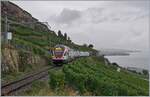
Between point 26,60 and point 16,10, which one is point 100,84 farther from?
Result: point 16,10

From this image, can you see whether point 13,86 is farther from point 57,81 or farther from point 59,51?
point 59,51

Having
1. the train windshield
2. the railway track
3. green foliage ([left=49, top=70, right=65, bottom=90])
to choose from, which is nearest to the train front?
the train windshield

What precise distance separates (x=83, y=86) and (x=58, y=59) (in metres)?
24.6

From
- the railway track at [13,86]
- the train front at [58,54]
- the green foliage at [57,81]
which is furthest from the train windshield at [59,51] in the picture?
the green foliage at [57,81]

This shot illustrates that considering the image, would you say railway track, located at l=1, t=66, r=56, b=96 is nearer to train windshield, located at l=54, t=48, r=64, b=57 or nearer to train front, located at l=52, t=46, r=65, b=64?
train front, located at l=52, t=46, r=65, b=64

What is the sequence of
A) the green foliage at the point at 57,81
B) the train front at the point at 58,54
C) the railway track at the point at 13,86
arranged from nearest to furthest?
1. the green foliage at the point at 57,81
2. the railway track at the point at 13,86
3. the train front at the point at 58,54

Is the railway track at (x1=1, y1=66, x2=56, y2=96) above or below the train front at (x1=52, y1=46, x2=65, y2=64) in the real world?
below

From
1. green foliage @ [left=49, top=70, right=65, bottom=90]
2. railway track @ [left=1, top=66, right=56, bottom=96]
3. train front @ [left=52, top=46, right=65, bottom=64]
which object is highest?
train front @ [left=52, top=46, right=65, bottom=64]

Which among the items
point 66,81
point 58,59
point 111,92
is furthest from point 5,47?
point 111,92

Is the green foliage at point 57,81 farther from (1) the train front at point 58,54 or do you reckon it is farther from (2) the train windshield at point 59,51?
(2) the train windshield at point 59,51

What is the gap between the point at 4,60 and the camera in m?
31.2

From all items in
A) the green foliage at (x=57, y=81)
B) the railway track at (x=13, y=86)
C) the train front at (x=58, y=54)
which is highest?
the train front at (x=58, y=54)

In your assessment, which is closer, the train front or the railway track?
the railway track

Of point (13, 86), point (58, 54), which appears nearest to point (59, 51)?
point (58, 54)
